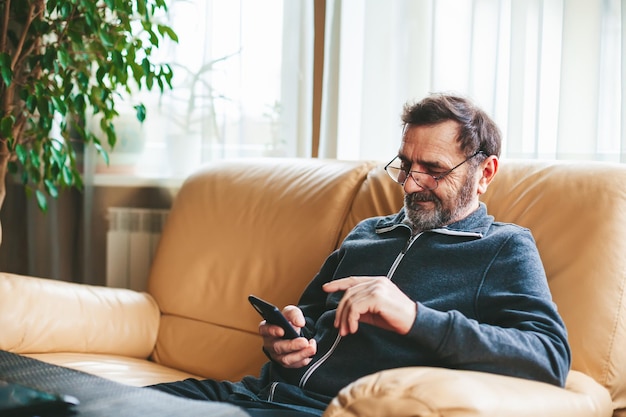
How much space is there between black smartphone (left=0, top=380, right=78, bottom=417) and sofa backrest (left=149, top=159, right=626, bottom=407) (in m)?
0.96

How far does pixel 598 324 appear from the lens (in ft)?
4.98

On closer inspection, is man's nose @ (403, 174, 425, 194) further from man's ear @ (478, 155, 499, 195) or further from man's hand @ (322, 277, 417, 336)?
man's hand @ (322, 277, 417, 336)

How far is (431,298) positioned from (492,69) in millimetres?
906

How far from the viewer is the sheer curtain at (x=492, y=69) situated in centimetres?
203

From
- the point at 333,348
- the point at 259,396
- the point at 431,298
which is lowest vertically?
the point at 259,396

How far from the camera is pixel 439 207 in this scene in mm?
1639

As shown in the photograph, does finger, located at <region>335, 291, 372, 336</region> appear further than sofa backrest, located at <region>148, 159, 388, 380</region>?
No

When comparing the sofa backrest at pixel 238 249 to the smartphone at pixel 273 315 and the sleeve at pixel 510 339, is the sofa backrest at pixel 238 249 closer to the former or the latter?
the smartphone at pixel 273 315

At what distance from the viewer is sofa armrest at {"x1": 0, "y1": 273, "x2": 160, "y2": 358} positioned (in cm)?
204

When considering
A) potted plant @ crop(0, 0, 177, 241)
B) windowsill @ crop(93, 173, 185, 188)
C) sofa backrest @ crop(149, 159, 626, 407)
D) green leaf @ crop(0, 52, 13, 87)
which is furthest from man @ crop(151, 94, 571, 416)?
windowsill @ crop(93, 173, 185, 188)

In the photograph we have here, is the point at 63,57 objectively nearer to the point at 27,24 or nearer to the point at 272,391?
the point at 27,24

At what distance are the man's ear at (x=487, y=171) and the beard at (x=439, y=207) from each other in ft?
0.14

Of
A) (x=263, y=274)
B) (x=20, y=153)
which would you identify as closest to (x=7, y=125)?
(x=20, y=153)

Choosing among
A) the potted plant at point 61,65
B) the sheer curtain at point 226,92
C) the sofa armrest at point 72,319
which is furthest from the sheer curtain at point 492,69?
the sofa armrest at point 72,319
